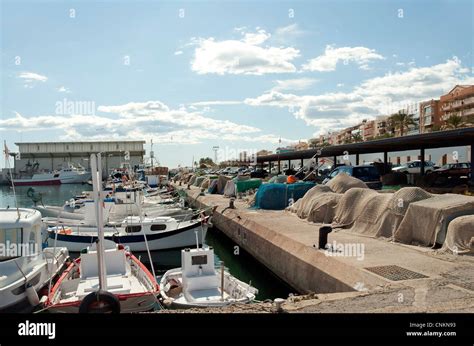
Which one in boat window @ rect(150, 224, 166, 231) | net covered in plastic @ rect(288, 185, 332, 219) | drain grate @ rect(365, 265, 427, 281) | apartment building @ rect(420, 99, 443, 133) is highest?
apartment building @ rect(420, 99, 443, 133)

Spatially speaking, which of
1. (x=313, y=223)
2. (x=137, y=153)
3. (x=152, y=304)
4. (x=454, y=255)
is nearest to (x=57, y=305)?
(x=152, y=304)

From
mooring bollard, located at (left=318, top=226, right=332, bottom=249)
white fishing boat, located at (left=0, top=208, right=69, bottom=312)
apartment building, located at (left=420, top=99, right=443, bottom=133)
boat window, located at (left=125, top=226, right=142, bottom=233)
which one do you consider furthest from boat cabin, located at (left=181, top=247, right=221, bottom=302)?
apartment building, located at (left=420, top=99, right=443, bottom=133)

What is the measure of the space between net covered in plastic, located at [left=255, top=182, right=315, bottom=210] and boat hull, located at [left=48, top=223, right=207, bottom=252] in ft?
15.2

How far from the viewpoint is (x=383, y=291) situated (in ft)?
30.1

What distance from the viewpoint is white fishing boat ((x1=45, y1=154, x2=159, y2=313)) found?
7.88m

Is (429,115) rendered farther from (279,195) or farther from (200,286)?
(200,286)

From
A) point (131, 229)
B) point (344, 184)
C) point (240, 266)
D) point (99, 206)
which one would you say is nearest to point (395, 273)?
point (99, 206)

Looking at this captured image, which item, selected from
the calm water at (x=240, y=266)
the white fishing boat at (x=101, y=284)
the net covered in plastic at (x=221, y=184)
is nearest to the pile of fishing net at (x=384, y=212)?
the calm water at (x=240, y=266)

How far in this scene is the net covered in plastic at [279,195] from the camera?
26531mm

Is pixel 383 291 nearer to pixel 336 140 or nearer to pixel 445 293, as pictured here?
pixel 445 293

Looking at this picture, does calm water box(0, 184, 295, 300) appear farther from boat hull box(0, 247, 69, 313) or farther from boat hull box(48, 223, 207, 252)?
boat hull box(0, 247, 69, 313)

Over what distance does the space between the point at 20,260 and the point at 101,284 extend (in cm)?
471

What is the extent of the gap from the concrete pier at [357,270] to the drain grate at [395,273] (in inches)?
6.5
